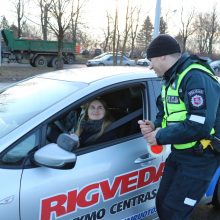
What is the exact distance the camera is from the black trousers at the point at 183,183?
2592mm

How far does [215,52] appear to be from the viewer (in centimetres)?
6925

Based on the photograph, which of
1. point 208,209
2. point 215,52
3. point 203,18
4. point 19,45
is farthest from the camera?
point 215,52

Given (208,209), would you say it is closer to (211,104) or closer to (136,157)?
(136,157)

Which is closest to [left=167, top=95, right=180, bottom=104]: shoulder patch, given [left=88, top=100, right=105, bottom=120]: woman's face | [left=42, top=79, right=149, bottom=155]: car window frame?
[left=42, top=79, right=149, bottom=155]: car window frame

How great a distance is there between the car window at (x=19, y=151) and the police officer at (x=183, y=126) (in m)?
0.78

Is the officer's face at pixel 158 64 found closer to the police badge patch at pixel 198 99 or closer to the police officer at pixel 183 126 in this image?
the police officer at pixel 183 126

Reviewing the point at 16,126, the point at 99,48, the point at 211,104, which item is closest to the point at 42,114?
the point at 16,126

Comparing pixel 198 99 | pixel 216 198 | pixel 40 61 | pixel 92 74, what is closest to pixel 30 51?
pixel 40 61

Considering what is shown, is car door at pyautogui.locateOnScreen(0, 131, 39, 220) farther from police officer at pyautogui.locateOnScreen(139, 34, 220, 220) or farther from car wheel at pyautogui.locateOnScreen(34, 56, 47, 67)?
car wheel at pyautogui.locateOnScreen(34, 56, 47, 67)

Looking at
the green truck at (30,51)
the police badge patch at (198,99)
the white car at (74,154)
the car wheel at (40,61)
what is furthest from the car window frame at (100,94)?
the car wheel at (40,61)

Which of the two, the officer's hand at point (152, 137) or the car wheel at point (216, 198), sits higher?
the officer's hand at point (152, 137)

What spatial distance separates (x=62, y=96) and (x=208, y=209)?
7.58ft

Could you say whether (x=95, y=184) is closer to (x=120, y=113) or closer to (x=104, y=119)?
(x=104, y=119)

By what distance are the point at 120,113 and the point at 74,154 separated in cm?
104
